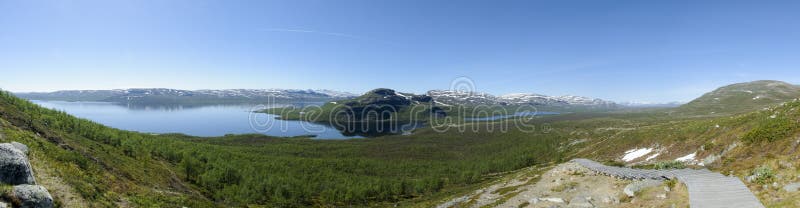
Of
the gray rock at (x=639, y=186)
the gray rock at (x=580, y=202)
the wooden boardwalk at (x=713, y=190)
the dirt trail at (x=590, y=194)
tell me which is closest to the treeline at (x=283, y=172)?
the dirt trail at (x=590, y=194)

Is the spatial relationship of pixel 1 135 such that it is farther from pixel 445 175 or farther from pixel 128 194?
pixel 445 175

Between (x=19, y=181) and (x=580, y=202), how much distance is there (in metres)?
43.0

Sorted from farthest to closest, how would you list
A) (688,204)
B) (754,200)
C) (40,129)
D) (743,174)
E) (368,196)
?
(368,196)
(40,129)
(743,174)
(688,204)
(754,200)

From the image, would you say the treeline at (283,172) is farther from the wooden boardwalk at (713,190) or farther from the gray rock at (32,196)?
the wooden boardwalk at (713,190)

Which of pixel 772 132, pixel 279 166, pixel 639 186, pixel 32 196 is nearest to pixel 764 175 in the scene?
pixel 639 186

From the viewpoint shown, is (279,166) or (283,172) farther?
(279,166)

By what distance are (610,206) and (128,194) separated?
162 ft

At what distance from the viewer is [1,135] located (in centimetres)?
2877

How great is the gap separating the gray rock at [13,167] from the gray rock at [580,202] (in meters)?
41.9

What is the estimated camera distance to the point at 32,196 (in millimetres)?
16406

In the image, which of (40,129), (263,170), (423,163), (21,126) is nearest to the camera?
(21,126)

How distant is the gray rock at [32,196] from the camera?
51.7 feet

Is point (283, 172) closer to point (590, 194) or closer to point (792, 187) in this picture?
point (590, 194)

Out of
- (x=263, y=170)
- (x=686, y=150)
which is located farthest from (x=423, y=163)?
(x=686, y=150)
